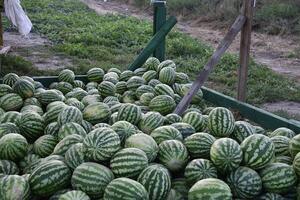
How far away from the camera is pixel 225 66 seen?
955cm

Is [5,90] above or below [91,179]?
below

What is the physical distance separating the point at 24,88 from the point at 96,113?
942mm

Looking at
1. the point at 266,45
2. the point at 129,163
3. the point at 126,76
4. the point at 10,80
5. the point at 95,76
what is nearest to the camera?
the point at 129,163

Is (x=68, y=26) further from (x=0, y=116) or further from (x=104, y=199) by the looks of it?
(x=104, y=199)

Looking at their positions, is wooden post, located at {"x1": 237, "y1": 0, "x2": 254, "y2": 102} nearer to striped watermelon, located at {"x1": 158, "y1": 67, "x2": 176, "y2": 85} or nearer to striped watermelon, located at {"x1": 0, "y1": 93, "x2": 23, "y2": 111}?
striped watermelon, located at {"x1": 158, "y1": 67, "x2": 176, "y2": 85}

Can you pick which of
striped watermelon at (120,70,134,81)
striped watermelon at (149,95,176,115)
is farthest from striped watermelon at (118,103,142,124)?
striped watermelon at (120,70,134,81)

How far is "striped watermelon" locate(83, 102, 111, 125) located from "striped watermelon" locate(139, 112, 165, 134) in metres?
0.31

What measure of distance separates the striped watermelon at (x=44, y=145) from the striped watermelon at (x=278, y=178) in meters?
1.31

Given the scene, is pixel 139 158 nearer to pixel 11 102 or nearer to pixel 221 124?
pixel 221 124

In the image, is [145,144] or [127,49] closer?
[145,144]

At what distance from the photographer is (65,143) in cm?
282

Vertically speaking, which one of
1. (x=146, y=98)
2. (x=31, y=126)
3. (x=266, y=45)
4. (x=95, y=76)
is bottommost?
(x=266, y=45)

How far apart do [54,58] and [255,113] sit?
6835mm

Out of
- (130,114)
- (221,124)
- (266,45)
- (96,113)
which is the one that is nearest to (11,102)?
(96,113)
